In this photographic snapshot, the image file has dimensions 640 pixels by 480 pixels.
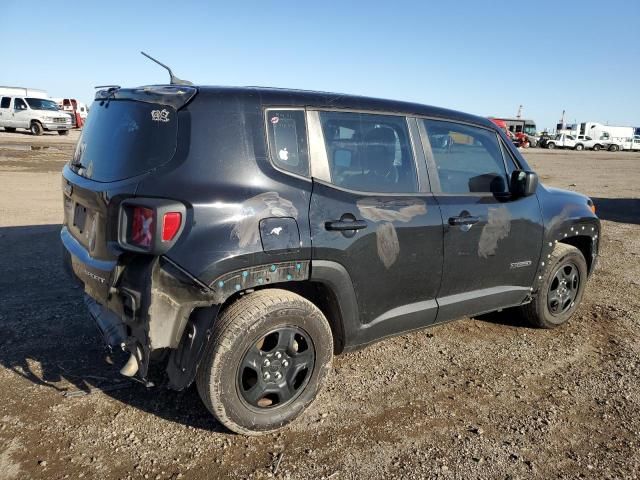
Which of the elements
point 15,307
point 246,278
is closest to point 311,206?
point 246,278

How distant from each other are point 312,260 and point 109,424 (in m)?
1.50

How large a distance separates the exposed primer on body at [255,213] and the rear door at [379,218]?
20cm

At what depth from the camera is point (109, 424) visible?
2.90m

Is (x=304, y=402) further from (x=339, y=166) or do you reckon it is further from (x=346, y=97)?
(x=346, y=97)

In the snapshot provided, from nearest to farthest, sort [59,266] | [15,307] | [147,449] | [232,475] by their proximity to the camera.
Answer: [232,475] < [147,449] < [15,307] < [59,266]

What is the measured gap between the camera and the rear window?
2.61 metres

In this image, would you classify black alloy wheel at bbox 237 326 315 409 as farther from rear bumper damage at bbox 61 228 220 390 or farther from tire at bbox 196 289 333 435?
rear bumper damage at bbox 61 228 220 390

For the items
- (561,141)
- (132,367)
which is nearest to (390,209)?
(132,367)

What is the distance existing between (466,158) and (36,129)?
31353 millimetres

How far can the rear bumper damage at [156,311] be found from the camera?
8.13 feet

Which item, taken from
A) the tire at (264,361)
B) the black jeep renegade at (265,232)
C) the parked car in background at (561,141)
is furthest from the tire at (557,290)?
the parked car in background at (561,141)

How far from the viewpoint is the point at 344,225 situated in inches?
114

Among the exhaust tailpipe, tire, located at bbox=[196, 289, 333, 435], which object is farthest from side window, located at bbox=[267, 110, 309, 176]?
the exhaust tailpipe

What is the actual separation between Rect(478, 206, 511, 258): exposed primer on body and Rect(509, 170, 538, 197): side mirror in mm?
176
